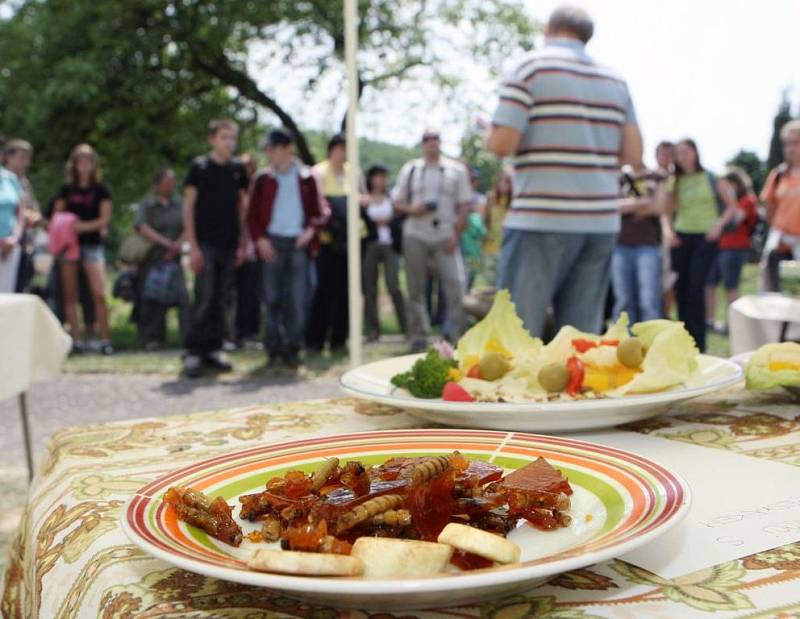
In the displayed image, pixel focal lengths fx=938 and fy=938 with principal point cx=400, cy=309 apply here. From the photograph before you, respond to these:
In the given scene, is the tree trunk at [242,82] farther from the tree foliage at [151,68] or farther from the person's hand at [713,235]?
the person's hand at [713,235]

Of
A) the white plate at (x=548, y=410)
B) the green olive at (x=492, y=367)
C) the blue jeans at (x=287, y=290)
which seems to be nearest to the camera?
the white plate at (x=548, y=410)

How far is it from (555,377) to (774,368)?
0.30 meters

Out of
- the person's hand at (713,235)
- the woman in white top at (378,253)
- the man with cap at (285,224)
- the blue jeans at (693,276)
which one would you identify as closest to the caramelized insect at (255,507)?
the man with cap at (285,224)

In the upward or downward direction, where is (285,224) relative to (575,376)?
upward

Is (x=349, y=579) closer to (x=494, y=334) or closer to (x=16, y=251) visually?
(x=494, y=334)

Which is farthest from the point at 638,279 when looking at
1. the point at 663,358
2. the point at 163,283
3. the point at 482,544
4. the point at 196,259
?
the point at 482,544

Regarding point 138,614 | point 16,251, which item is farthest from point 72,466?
point 16,251

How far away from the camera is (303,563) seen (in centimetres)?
55

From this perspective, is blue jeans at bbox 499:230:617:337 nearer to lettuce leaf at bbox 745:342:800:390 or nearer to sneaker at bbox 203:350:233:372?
lettuce leaf at bbox 745:342:800:390

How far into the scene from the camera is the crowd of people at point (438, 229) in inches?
111

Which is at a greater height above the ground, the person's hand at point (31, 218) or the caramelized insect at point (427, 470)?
the person's hand at point (31, 218)

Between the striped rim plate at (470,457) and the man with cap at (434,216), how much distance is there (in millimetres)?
5999

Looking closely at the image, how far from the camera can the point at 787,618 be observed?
1.90ft

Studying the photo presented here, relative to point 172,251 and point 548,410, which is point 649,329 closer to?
point 548,410
